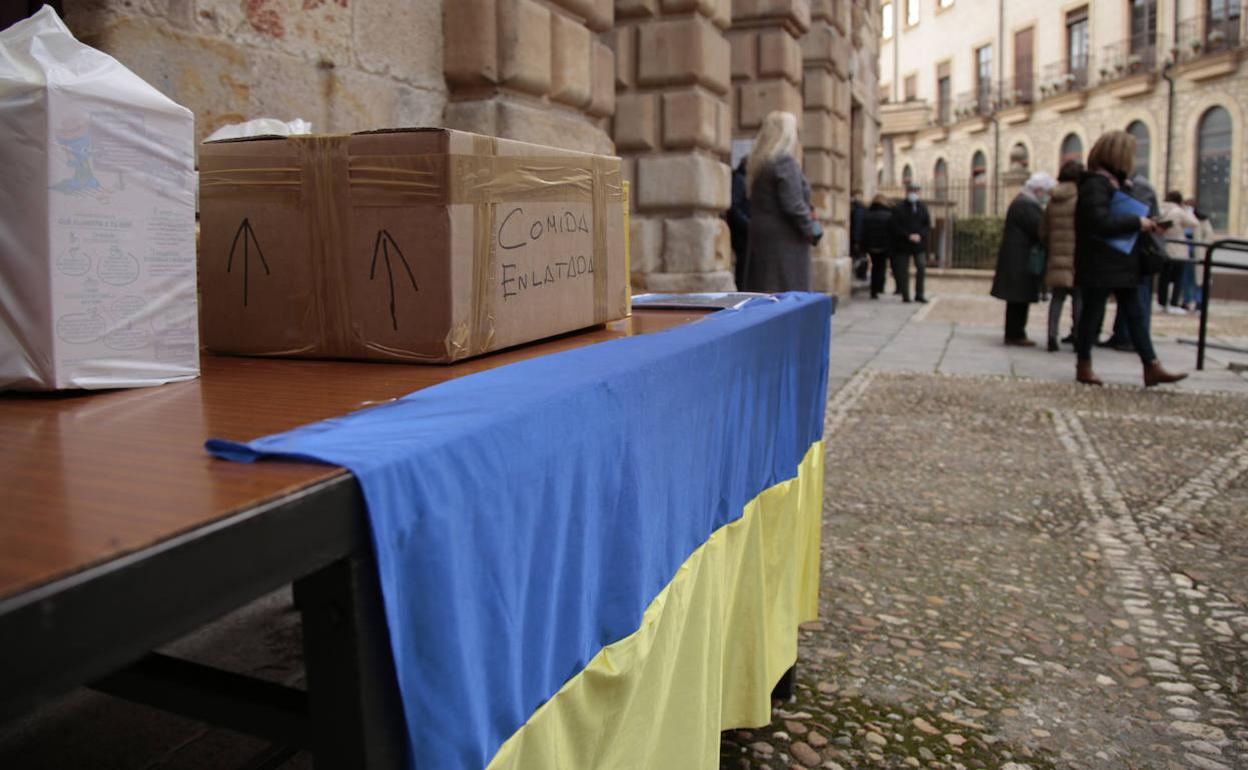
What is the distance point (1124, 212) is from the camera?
6230mm

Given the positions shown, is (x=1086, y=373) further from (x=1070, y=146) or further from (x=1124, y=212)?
(x=1070, y=146)

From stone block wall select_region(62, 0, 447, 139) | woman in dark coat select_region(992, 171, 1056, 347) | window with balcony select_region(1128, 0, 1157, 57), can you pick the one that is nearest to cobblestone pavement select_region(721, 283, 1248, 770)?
stone block wall select_region(62, 0, 447, 139)

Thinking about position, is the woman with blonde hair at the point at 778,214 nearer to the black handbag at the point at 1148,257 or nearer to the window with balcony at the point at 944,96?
the black handbag at the point at 1148,257

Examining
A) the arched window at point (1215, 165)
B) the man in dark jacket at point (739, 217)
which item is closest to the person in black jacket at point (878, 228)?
the man in dark jacket at point (739, 217)

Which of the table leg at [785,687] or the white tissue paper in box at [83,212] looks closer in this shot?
the white tissue paper in box at [83,212]

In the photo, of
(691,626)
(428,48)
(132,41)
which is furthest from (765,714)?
(428,48)

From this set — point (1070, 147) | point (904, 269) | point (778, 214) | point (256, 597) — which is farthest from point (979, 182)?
point (256, 597)

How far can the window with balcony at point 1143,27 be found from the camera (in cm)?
2873

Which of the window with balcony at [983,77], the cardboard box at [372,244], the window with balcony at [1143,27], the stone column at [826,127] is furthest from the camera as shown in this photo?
the window with balcony at [983,77]

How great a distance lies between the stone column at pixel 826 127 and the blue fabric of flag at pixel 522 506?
1097 centimetres

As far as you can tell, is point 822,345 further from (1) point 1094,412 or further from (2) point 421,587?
(1) point 1094,412

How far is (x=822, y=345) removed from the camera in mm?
2418

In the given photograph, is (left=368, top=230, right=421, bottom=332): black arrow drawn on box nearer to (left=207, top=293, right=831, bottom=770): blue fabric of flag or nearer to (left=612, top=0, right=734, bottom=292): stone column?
(left=207, top=293, right=831, bottom=770): blue fabric of flag

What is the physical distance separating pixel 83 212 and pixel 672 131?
5.57 metres
